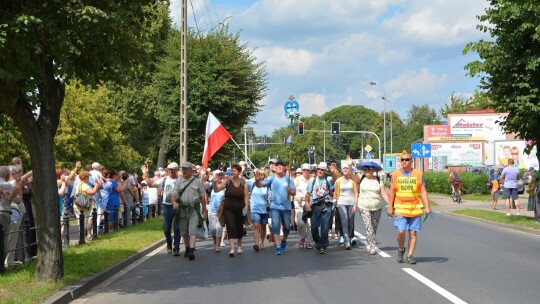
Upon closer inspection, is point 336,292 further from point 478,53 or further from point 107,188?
point 478,53

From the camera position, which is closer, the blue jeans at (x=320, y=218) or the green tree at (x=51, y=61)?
the green tree at (x=51, y=61)

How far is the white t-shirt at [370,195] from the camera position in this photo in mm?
14630

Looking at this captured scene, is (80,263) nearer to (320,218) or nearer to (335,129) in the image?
(320,218)

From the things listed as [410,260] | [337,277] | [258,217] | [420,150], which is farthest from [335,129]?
[337,277]

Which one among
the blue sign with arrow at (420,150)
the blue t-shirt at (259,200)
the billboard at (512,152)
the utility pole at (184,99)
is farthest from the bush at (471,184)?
the blue t-shirt at (259,200)

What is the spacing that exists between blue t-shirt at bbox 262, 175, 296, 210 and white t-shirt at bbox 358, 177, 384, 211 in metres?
1.59

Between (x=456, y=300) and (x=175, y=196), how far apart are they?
23.6ft

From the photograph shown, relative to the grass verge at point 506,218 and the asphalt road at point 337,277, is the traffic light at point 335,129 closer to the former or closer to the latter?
the grass verge at point 506,218

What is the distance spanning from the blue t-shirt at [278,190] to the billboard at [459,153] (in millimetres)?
51310

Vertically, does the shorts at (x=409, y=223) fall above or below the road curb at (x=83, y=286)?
above

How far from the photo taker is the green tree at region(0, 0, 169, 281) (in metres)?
9.41

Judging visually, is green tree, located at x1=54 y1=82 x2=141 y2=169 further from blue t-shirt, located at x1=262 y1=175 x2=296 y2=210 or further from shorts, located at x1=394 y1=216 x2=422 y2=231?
shorts, located at x1=394 y1=216 x2=422 y2=231

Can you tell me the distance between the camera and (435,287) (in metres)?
10.1

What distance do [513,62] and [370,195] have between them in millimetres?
7795
